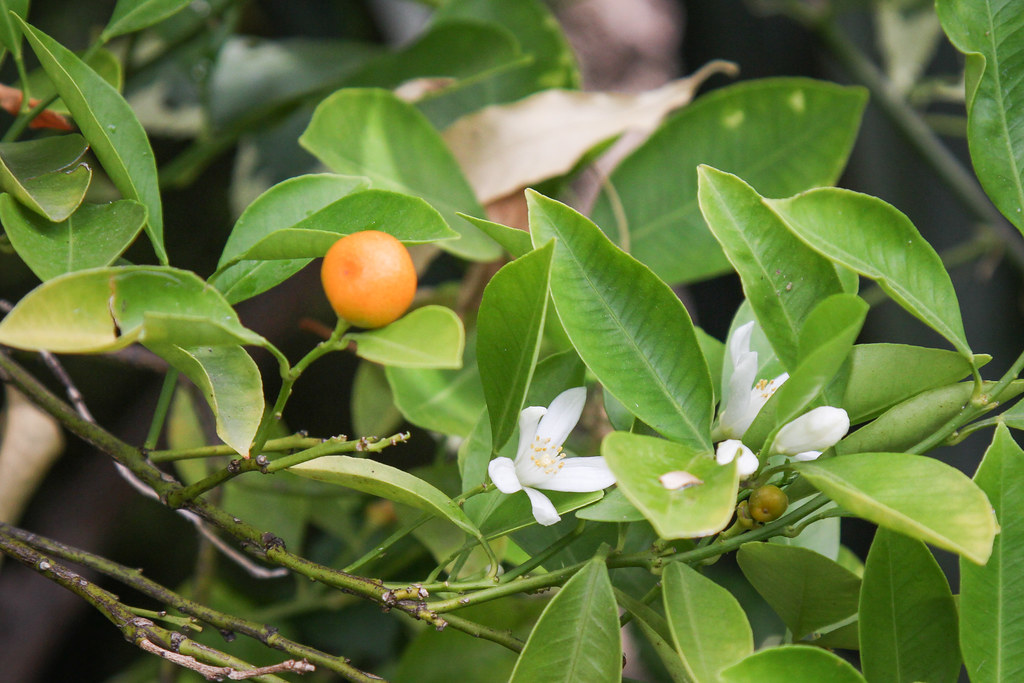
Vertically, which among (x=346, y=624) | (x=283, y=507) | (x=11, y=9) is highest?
(x=11, y=9)

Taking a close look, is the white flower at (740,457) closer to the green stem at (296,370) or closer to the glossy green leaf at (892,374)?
the glossy green leaf at (892,374)

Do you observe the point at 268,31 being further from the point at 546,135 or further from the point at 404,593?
the point at 404,593

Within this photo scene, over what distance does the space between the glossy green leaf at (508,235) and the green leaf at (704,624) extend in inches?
6.5

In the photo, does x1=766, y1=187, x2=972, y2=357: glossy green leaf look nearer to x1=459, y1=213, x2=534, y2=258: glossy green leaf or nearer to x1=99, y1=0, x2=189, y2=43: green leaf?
x1=459, y1=213, x2=534, y2=258: glossy green leaf

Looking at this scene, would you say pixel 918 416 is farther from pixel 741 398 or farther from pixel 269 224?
pixel 269 224

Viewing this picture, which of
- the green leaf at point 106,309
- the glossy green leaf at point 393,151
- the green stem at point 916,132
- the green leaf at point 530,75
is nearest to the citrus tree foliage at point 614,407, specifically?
the green leaf at point 106,309

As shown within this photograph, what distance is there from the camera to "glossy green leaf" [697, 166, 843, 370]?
1.20ft

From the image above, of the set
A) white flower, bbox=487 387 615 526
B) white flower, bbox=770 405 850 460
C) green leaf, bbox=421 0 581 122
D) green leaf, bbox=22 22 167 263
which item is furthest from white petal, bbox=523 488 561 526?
green leaf, bbox=421 0 581 122

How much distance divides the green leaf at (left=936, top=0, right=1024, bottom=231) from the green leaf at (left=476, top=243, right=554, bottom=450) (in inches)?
8.9

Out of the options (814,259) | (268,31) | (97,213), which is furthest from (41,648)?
(268,31)

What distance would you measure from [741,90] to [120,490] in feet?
2.30

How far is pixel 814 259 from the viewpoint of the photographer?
38 cm

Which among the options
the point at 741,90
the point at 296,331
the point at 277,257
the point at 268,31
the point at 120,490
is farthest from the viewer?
the point at 268,31

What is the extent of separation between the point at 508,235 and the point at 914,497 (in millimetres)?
199
